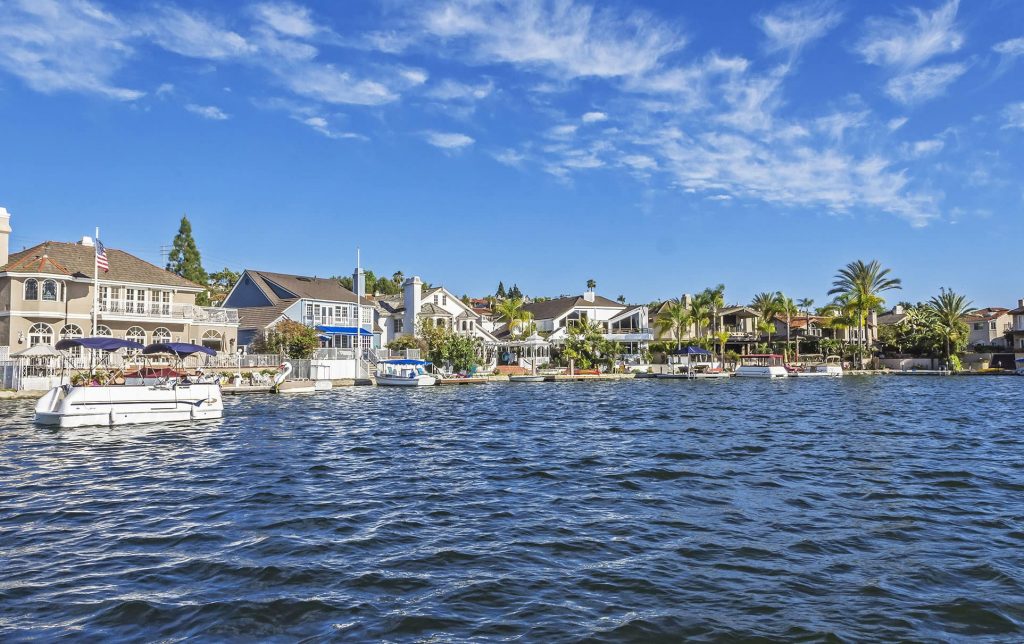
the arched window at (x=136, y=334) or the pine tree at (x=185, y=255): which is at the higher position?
the pine tree at (x=185, y=255)

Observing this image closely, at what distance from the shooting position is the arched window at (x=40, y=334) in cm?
4253

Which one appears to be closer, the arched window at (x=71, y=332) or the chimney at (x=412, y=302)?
the arched window at (x=71, y=332)

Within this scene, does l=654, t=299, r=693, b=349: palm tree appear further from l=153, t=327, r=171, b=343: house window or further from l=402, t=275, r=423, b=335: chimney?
l=153, t=327, r=171, b=343: house window

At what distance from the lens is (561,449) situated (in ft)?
69.4

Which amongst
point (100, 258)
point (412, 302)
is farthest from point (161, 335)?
point (412, 302)

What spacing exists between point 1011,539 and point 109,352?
4877 cm

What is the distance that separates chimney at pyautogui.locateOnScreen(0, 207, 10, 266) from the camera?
45375 mm

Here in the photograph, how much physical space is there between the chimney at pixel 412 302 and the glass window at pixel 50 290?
3516 centimetres

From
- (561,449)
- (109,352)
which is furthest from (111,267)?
(561,449)

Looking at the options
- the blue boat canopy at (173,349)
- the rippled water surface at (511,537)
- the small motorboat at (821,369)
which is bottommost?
the rippled water surface at (511,537)

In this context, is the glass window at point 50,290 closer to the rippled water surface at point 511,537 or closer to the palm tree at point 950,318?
the rippled water surface at point 511,537

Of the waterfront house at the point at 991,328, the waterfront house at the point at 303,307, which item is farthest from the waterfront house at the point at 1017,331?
the waterfront house at the point at 303,307

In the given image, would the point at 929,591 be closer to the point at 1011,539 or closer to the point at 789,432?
the point at 1011,539

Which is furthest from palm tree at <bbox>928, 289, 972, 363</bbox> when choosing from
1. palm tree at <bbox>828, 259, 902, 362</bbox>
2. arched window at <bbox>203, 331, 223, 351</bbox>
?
arched window at <bbox>203, 331, 223, 351</bbox>
